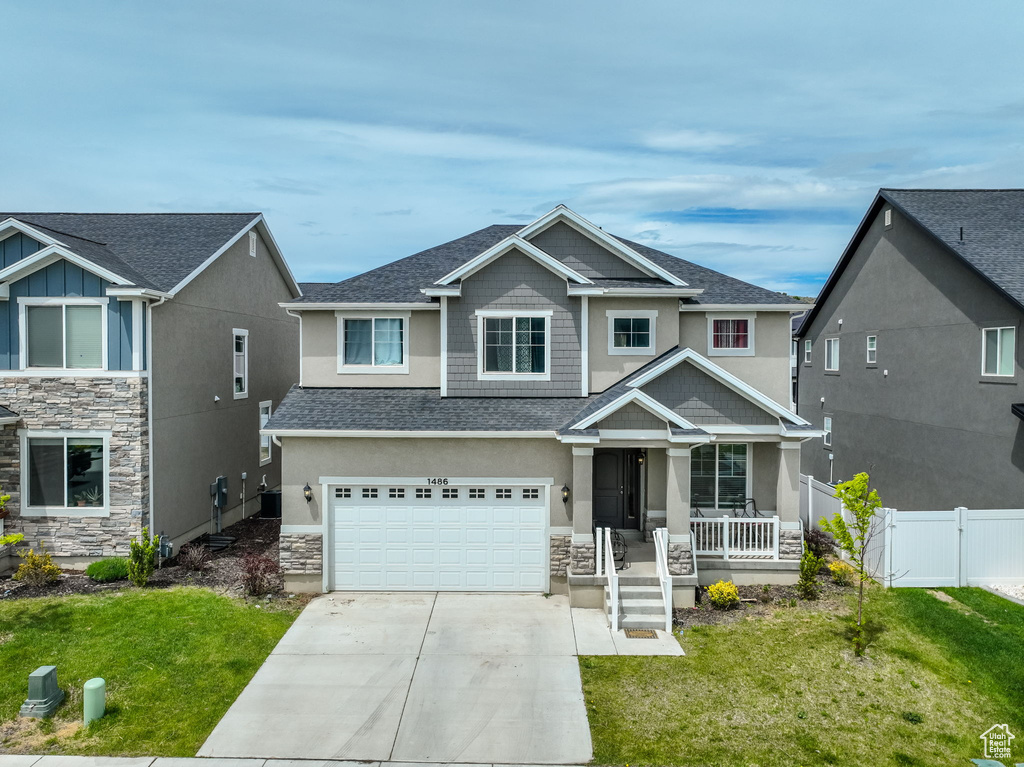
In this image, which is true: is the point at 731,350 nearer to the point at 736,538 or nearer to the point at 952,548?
the point at 736,538

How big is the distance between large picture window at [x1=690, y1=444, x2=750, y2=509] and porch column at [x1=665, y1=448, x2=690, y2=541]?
2299 mm

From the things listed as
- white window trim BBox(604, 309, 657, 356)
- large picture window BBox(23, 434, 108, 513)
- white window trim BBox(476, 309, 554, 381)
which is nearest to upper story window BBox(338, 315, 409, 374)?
white window trim BBox(476, 309, 554, 381)

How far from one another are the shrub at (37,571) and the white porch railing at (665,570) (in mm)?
12115

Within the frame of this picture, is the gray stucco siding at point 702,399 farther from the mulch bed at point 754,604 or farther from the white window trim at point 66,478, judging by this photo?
the white window trim at point 66,478

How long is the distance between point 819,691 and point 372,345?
36.2 ft

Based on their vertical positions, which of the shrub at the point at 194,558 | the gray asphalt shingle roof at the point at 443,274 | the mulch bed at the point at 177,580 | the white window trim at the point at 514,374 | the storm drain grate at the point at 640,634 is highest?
the gray asphalt shingle roof at the point at 443,274

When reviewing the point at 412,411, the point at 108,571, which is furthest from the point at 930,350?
the point at 108,571

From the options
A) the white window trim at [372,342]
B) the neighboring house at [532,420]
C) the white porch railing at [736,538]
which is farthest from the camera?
the white window trim at [372,342]

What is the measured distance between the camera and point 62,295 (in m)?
13.4

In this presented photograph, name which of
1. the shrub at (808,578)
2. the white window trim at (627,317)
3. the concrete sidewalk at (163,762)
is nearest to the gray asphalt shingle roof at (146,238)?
the concrete sidewalk at (163,762)

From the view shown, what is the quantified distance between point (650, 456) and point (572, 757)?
7556mm

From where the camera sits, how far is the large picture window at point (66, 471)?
13.6 m

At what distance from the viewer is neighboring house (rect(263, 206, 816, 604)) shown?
12828 mm

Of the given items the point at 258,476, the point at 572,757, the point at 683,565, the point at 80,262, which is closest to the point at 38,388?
the point at 80,262
